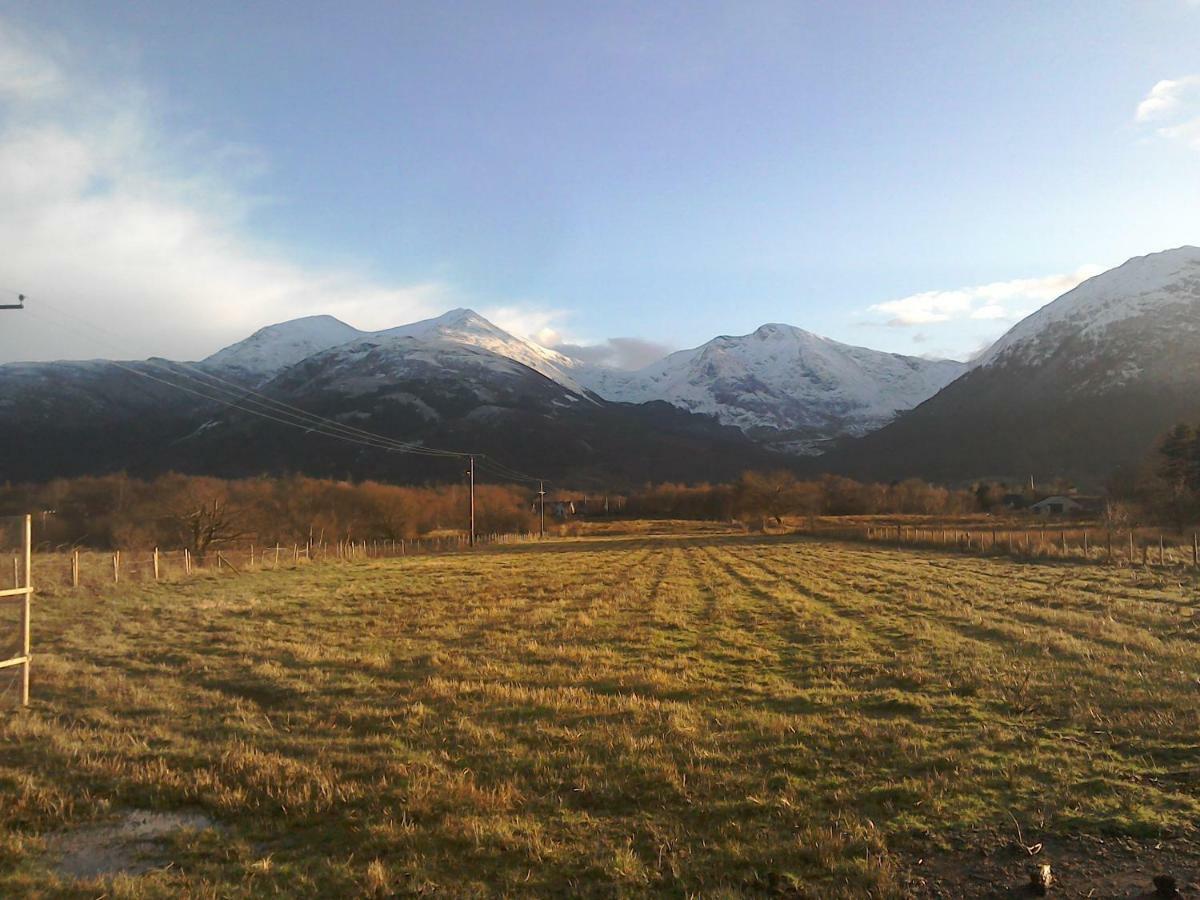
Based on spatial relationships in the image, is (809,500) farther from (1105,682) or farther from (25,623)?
(25,623)

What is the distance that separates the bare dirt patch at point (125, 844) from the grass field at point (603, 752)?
3.0 inches

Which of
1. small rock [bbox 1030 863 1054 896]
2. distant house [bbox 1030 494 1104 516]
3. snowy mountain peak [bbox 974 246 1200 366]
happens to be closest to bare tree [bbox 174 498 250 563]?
small rock [bbox 1030 863 1054 896]

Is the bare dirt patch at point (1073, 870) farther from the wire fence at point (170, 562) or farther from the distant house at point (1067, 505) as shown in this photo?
the distant house at point (1067, 505)

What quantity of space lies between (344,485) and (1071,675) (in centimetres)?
9156

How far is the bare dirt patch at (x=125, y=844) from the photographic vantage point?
6242 millimetres

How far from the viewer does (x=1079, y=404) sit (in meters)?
148

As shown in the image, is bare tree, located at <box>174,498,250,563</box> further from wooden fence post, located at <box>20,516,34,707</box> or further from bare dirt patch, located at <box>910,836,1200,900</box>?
bare dirt patch, located at <box>910,836,1200,900</box>

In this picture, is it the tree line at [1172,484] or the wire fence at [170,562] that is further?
the tree line at [1172,484]

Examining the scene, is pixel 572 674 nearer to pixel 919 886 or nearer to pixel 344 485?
pixel 919 886

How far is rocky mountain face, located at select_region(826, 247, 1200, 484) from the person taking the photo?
130 metres

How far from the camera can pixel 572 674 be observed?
13.3 m

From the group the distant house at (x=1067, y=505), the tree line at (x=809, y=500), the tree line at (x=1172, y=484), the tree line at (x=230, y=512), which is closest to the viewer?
the tree line at (x=1172, y=484)

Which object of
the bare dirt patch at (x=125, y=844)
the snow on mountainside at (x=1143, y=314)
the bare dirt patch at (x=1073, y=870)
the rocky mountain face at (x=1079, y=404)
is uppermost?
the snow on mountainside at (x=1143, y=314)

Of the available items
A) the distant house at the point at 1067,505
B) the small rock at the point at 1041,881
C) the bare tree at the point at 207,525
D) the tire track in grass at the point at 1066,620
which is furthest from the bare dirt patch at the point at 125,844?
the distant house at the point at 1067,505
